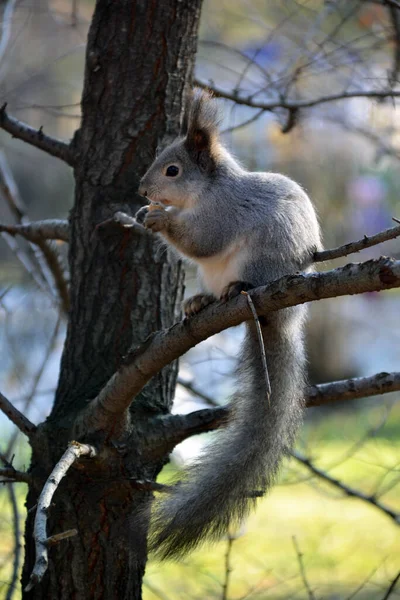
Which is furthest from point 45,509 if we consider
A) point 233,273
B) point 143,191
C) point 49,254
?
point 49,254

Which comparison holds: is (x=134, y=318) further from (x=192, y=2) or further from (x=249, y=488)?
(x=192, y=2)

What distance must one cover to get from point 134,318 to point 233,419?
1.52 ft

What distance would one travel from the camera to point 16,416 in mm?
1988


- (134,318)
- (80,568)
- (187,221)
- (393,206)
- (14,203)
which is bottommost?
(80,568)

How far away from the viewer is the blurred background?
8.33 ft

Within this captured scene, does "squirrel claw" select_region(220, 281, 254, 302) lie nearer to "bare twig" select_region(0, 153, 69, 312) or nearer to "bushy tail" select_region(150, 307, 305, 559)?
"bushy tail" select_region(150, 307, 305, 559)

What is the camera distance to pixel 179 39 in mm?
2336

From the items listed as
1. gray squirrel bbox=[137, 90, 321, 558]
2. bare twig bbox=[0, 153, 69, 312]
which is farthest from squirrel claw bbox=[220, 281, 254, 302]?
bare twig bbox=[0, 153, 69, 312]

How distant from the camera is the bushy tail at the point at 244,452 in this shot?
1.68 metres

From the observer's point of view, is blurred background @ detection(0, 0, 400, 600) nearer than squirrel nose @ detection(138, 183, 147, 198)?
No

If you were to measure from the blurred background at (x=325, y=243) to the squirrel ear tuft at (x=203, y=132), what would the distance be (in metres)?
0.22

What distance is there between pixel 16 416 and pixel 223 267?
0.69 metres

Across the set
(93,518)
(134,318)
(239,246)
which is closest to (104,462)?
(93,518)

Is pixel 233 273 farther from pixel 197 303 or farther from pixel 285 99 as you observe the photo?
pixel 285 99
